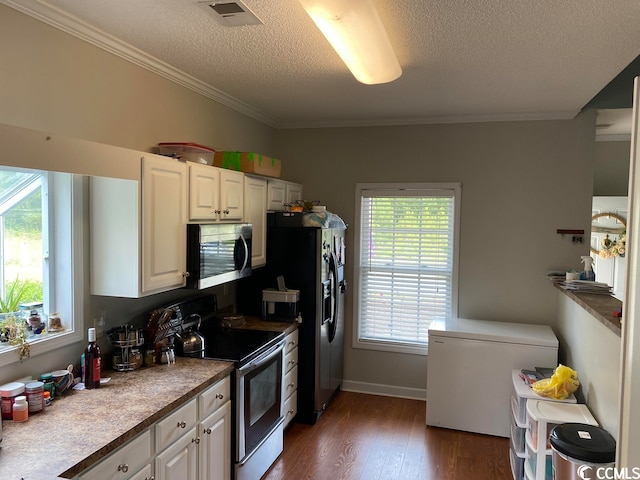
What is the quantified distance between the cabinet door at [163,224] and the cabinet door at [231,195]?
1.34ft

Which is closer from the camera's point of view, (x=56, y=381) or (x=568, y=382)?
(x=56, y=381)

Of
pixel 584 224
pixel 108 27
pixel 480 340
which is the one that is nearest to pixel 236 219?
pixel 108 27

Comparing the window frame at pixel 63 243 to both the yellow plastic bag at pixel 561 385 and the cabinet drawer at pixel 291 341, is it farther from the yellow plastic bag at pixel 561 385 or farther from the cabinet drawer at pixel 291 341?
the yellow plastic bag at pixel 561 385

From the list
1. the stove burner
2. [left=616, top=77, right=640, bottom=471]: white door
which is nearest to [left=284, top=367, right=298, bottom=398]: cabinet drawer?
the stove burner

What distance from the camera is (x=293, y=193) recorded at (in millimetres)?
4320

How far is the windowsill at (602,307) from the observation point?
2127mm

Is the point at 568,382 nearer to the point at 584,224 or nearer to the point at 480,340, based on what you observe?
the point at 480,340

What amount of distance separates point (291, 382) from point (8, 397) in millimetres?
2068

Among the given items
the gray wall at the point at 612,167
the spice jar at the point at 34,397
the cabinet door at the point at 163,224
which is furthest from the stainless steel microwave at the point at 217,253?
the gray wall at the point at 612,167

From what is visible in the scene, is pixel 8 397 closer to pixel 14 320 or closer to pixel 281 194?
pixel 14 320

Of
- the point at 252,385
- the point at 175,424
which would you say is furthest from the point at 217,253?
the point at 175,424

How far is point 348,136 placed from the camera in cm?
446

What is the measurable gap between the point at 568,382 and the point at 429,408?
48.1 inches

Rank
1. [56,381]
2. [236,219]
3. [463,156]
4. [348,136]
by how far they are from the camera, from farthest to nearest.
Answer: [348,136] < [463,156] < [236,219] < [56,381]
